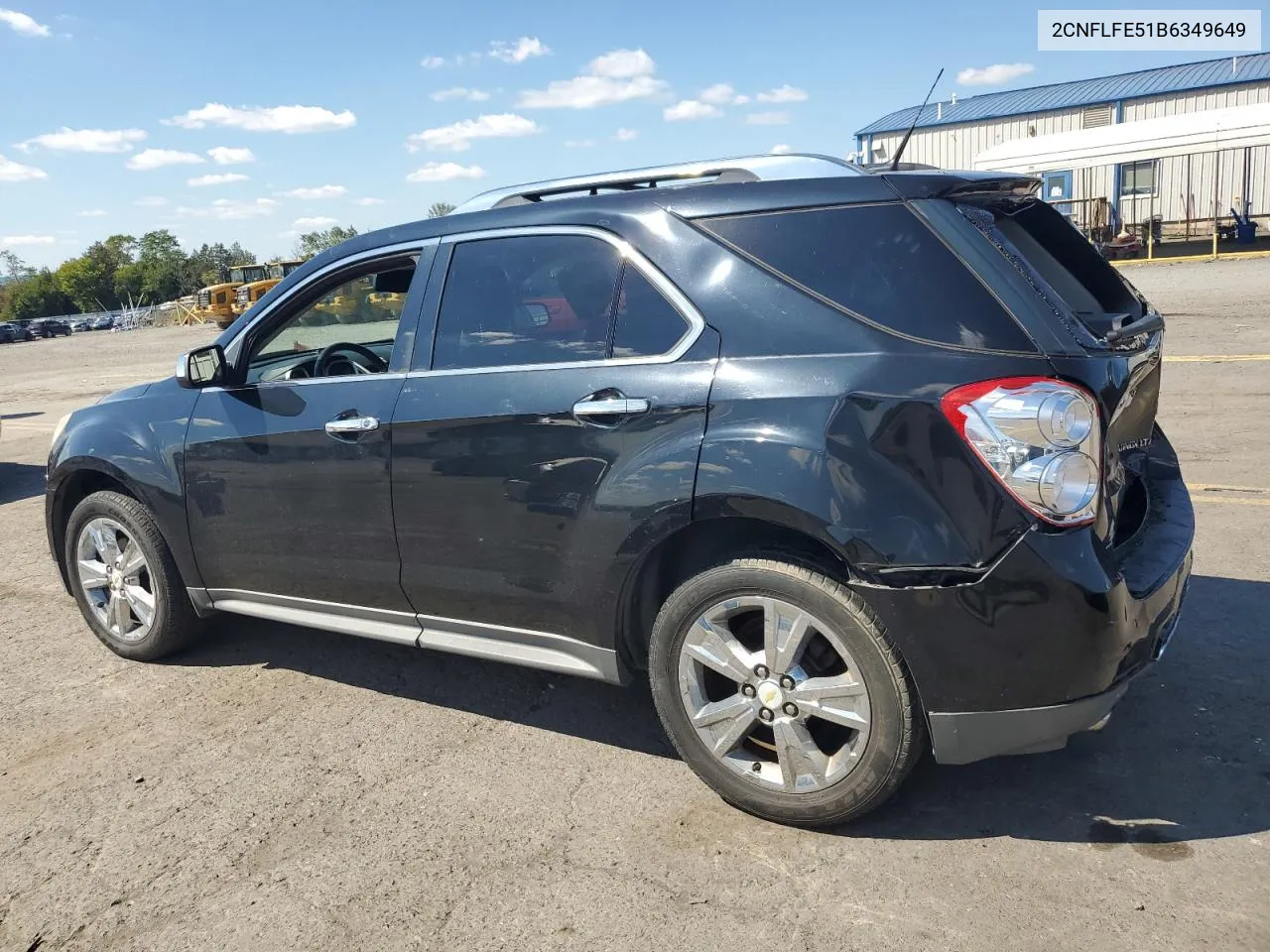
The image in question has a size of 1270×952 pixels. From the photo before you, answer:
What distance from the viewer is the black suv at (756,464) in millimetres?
2676

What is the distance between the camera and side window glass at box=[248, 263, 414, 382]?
4020 millimetres

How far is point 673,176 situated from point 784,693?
66.9 inches

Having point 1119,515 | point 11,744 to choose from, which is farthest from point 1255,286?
point 11,744

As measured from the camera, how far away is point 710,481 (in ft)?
9.68

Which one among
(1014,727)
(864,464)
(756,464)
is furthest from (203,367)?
(1014,727)

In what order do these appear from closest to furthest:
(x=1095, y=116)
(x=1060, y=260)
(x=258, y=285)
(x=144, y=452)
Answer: (x=1060, y=260), (x=144, y=452), (x=1095, y=116), (x=258, y=285)

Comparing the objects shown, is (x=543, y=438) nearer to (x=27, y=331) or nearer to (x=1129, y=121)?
(x=1129, y=121)

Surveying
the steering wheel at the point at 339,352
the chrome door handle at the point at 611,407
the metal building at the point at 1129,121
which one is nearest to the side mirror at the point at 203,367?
the steering wheel at the point at 339,352

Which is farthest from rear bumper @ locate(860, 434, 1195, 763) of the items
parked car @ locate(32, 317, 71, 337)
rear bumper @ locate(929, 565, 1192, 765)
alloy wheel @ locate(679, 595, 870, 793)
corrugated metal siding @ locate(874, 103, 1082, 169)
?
parked car @ locate(32, 317, 71, 337)

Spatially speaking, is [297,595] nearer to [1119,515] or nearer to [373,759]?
[373,759]

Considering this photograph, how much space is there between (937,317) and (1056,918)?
156cm

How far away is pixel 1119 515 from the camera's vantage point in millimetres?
3027

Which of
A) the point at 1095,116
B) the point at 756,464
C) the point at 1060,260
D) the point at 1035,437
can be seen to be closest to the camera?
the point at 1035,437

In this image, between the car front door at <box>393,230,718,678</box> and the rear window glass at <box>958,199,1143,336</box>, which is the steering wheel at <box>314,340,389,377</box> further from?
the rear window glass at <box>958,199,1143,336</box>
